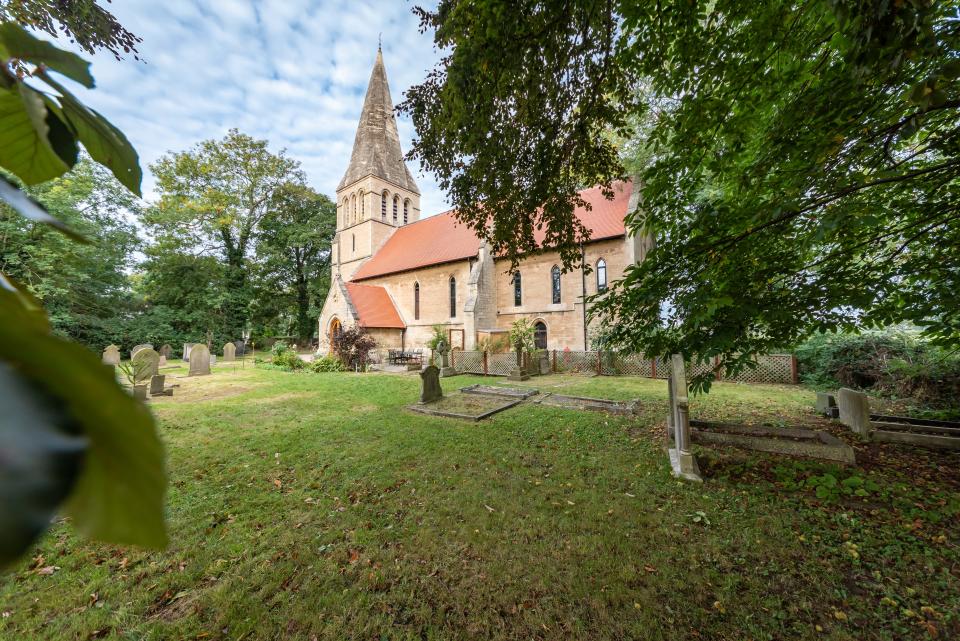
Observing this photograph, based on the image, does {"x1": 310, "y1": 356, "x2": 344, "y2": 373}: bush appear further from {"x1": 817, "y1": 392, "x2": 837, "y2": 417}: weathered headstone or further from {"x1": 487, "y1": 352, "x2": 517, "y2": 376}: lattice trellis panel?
{"x1": 817, "y1": 392, "x2": 837, "y2": 417}: weathered headstone

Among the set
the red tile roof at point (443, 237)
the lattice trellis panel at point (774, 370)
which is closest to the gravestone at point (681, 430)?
the lattice trellis panel at point (774, 370)

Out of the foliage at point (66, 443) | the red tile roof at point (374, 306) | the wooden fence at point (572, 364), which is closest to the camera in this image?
the foliage at point (66, 443)

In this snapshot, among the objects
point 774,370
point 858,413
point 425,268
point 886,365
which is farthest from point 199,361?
point 886,365

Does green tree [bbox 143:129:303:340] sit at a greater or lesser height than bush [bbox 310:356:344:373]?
greater

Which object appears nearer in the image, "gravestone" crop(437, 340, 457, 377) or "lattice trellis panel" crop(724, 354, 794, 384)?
"lattice trellis panel" crop(724, 354, 794, 384)

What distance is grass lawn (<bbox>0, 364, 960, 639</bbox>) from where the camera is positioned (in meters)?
2.85

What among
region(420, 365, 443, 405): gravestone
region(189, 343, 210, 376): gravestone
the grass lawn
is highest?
region(189, 343, 210, 376): gravestone

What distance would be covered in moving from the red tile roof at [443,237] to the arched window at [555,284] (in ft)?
6.51

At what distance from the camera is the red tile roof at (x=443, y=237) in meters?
19.2

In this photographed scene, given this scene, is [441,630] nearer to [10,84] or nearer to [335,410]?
[10,84]

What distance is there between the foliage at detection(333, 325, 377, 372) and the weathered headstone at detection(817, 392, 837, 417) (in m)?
15.7

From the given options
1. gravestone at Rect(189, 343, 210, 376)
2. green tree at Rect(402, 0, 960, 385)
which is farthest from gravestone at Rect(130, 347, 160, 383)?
green tree at Rect(402, 0, 960, 385)

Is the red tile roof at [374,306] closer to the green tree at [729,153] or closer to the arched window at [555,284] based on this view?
the arched window at [555,284]

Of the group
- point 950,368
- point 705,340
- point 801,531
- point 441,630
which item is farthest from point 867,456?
point 441,630
